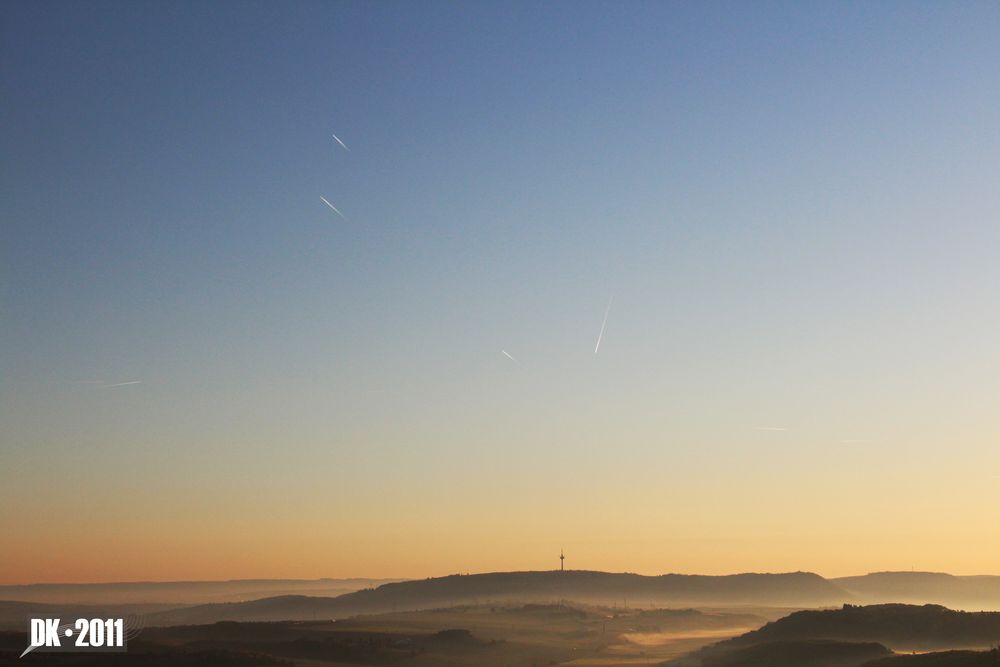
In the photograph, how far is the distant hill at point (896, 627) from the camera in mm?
101812

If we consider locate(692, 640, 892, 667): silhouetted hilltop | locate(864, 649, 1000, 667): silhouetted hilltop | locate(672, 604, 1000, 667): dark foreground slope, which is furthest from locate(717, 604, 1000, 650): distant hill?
locate(864, 649, 1000, 667): silhouetted hilltop

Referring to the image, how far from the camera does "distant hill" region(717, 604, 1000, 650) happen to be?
334ft

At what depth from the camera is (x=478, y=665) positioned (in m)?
114

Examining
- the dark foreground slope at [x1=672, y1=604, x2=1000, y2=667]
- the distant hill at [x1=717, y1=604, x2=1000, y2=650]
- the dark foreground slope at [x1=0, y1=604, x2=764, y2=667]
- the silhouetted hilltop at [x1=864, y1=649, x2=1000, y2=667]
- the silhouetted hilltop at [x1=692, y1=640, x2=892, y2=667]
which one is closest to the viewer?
the silhouetted hilltop at [x1=864, y1=649, x2=1000, y2=667]

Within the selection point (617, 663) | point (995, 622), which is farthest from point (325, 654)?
point (995, 622)

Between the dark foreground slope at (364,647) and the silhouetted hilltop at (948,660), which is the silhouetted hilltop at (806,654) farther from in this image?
the dark foreground slope at (364,647)

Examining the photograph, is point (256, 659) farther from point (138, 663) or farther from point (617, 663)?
point (617, 663)

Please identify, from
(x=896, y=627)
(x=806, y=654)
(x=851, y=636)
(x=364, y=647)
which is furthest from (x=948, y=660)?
(x=364, y=647)

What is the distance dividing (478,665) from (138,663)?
3991 centimetres

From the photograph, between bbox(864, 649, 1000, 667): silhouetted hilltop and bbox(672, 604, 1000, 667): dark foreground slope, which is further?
bbox(672, 604, 1000, 667): dark foreground slope

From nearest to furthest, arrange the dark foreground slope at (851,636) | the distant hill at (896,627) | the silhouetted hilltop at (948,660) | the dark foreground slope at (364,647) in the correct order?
1. the silhouetted hilltop at (948,660)
2. the dark foreground slope at (851,636)
3. the dark foreground slope at (364,647)
4. the distant hill at (896,627)

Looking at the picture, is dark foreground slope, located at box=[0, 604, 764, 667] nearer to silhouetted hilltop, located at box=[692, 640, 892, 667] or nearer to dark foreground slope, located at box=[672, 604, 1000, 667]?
dark foreground slope, located at box=[672, 604, 1000, 667]

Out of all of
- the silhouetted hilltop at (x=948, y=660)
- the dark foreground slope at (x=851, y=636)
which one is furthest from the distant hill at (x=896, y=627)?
the silhouetted hilltop at (x=948, y=660)

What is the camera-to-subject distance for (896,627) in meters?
108
